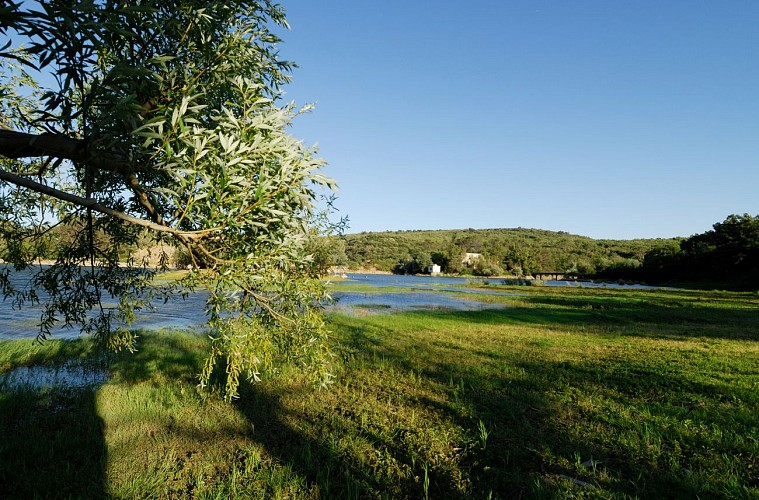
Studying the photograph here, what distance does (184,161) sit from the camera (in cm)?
449

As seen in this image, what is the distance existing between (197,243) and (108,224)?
381 cm

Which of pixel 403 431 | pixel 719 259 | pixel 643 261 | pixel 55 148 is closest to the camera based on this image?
pixel 55 148

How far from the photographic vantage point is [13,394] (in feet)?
31.4

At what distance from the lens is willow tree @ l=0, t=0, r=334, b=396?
13.3 ft

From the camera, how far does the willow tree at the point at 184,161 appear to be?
13.3 feet

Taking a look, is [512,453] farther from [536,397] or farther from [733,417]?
[733,417]

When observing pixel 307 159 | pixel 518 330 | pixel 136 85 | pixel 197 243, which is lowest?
pixel 518 330

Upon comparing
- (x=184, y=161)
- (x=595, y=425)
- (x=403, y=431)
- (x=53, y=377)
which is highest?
(x=184, y=161)

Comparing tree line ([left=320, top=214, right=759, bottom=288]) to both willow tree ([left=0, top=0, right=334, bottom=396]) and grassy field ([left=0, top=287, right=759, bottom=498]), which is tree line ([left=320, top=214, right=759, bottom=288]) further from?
grassy field ([left=0, top=287, right=759, bottom=498])

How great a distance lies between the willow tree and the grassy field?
165cm

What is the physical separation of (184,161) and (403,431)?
625 cm

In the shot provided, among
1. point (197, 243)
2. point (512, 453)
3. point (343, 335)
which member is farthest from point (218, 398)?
point (343, 335)

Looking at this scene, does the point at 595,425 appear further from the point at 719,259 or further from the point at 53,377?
the point at 719,259

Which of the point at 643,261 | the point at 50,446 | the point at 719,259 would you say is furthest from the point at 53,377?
the point at 643,261
